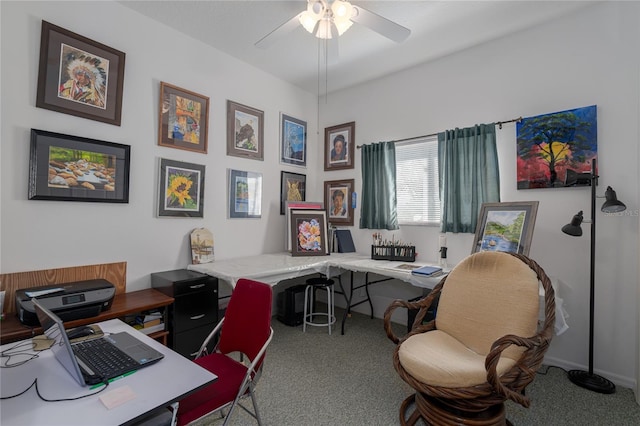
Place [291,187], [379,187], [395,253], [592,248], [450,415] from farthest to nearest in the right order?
[291,187], [379,187], [395,253], [592,248], [450,415]

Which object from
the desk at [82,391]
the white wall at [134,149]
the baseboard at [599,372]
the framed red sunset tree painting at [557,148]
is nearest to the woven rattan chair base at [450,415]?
the baseboard at [599,372]

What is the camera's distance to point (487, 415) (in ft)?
5.59

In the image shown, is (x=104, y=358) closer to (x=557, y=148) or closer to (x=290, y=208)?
(x=290, y=208)

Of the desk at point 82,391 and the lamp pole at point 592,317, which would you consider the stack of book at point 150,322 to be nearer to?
the desk at point 82,391

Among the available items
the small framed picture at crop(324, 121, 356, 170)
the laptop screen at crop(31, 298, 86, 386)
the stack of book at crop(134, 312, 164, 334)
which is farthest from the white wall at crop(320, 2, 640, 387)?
the laptop screen at crop(31, 298, 86, 386)

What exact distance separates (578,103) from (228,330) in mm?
3235

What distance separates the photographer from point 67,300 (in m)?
1.91

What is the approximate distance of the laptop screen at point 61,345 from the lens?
104 centimetres

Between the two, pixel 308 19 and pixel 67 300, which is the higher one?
pixel 308 19

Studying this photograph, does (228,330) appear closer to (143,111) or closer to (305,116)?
(143,111)

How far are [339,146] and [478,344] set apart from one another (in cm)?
296

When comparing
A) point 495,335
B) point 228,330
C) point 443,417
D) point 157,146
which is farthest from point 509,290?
point 157,146

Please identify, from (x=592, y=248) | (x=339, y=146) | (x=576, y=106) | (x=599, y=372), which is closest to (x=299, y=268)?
(x=339, y=146)

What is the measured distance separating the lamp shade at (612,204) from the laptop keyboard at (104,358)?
3.02m
